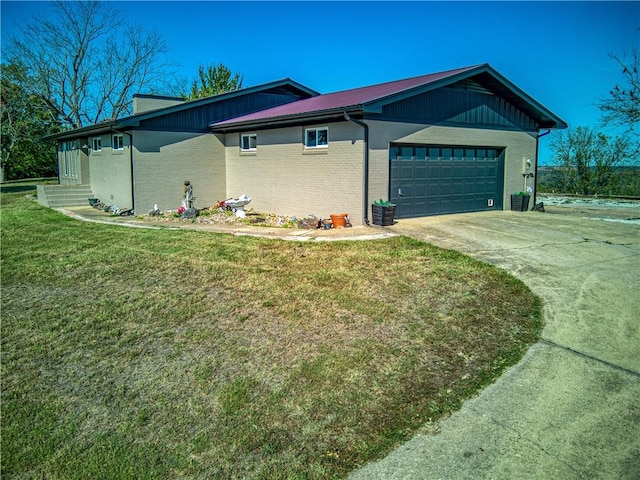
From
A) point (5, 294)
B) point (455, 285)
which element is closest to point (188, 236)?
point (5, 294)

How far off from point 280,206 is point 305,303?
336 inches

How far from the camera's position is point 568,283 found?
7.36 metres

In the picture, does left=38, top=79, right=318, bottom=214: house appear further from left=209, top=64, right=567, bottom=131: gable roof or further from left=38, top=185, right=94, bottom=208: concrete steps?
left=209, top=64, right=567, bottom=131: gable roof

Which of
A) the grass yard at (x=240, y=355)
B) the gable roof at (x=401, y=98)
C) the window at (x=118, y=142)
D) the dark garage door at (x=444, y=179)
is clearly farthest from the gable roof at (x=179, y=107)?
the dark garage door at (x=444, y=179)

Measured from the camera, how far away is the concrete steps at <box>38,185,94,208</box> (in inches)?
736

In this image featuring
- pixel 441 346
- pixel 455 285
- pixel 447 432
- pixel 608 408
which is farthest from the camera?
pixel 455 285

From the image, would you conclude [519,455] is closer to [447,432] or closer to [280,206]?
[447,432]

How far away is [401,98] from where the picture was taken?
11.9 m

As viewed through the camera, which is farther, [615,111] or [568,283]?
[615,111]

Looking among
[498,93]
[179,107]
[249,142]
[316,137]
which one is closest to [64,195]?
[179,107]

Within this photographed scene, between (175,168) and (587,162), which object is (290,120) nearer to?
(175,168)

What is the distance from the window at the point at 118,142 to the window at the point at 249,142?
4101 mm

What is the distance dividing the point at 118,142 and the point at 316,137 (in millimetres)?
7740

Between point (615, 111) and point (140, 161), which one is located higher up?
point (615, 111)
